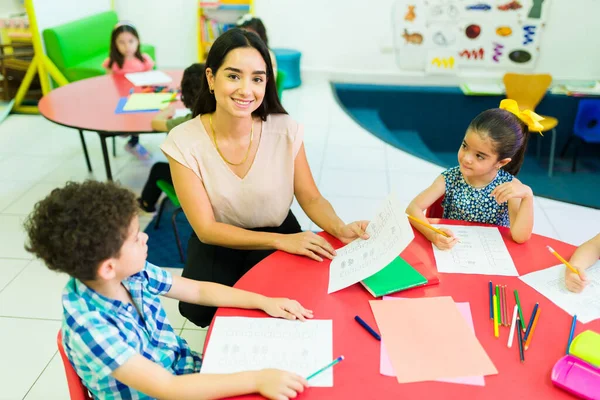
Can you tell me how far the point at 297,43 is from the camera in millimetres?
5484

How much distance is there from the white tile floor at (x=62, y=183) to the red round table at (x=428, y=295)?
3.18 ft

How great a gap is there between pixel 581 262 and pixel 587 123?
3815 millimetres

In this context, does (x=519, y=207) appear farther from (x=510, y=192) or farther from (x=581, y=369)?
(x=581, y=369)

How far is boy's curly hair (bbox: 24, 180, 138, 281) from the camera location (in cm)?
96

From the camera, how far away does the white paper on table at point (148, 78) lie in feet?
10.9

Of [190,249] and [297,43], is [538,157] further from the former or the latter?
[190,249]

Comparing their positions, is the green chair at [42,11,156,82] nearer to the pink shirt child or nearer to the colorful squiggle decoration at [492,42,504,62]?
the pink shirt child

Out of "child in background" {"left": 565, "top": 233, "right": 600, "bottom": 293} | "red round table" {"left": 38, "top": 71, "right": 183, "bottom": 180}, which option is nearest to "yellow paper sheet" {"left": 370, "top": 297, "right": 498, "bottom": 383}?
"child in background" {"left": 565, "top": 233, "right": 600, "bottom": 293}

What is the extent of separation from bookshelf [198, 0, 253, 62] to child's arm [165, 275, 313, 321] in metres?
4.46

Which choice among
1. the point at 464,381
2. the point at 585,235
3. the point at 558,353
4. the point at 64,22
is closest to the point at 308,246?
the point at 464,381

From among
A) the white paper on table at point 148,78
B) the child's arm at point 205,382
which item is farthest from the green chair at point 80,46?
the child's arm at point 205,382

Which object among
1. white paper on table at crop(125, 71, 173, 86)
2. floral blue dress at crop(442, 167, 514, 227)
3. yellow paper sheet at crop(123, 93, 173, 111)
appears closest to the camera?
floral blue dress at crop(442, 167, 514, 227)

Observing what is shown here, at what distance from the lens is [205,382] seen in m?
0.99

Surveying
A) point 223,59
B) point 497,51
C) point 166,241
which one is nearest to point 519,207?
point 223,59
